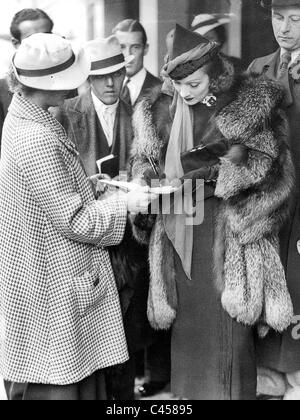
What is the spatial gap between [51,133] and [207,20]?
0.96m

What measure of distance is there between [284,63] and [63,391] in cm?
183

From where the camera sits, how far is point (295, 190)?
10.5 ft

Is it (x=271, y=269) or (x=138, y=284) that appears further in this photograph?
(x=138, y=284)

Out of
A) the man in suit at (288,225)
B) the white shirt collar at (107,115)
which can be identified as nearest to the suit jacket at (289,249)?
the man in suit at (288,225)

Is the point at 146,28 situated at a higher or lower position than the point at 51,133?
higher

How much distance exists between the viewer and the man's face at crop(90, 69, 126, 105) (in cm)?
334

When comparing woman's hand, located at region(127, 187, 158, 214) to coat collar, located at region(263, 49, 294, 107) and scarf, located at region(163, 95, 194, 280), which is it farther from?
coat collar, located at region(263, 49, 294, 107)

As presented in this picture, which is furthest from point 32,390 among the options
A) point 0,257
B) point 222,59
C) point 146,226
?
point 222,59

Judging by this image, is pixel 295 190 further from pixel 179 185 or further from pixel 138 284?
pixel 138 284

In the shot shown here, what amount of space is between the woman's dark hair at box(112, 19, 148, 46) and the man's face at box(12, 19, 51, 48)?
0.34 metres

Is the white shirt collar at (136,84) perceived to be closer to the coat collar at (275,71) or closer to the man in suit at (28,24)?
the man in suit at (28,24)

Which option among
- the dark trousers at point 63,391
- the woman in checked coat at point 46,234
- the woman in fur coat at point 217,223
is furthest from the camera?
the woman in fur coat at point 217,223

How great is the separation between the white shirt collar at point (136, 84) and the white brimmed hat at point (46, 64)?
0.45 metres

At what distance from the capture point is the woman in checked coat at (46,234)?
2807 mm
